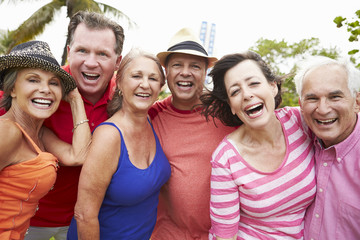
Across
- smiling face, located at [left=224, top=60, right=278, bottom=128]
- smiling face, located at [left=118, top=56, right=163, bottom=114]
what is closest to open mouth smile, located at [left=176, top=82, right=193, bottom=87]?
smiling face, located at [left=118, top=56, right=163, bottom=114]

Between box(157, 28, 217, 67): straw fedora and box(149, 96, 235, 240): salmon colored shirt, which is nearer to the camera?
box(149, 96, 235, 240): salmon colored shirt

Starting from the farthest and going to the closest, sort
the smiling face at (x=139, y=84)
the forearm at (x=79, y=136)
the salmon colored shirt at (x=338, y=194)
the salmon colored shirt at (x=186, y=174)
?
the salmon colored shirt at (x=186, y=174), the smiling face at (x=139, y=84), the forearm at (x=79, y=136), the salmon colored shirt at (x=338, y=194)

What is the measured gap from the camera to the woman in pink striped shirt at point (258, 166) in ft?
6.98

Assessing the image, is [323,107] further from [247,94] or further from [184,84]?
[184,84]

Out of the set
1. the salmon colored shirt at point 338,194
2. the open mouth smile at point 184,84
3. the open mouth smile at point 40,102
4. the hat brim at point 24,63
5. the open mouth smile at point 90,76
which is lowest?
the salmon colored shirt at point 338,194

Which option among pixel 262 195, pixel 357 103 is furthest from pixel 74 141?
pixel 357 103

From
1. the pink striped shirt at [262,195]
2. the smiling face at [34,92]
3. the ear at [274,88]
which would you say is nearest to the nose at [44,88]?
the smiling face at [34,92]

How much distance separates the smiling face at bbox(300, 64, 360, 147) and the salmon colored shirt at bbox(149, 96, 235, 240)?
3.01 ft

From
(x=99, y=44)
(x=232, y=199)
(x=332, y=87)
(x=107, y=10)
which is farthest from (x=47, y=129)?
(x=107, y=10)

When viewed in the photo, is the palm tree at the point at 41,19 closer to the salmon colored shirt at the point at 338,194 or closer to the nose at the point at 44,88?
the nose at the point at 44,88

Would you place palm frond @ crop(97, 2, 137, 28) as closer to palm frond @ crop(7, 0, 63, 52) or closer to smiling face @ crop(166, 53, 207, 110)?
palm frond @ crop(7, 0, 63, 52)

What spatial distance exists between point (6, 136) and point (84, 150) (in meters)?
0.66

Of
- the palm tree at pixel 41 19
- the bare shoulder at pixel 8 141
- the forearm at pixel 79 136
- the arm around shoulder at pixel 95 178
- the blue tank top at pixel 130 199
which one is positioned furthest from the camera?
the palm tree at pixel 41 19

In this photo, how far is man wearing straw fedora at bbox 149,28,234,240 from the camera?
2.57 m
